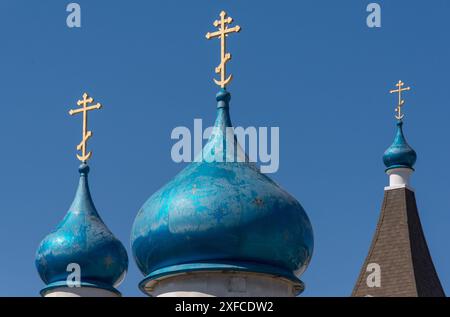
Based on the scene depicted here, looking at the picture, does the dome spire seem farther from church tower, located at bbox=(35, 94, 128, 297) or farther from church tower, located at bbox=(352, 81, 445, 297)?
church tower, located at bbox=(35, 94, 128, 297)

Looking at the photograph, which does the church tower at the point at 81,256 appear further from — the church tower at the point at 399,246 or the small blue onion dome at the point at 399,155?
the small blue onion dome at the point at 399,155

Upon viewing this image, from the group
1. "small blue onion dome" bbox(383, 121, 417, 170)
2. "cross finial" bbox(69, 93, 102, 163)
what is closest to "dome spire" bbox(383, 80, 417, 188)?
"small blue onion dome" bbox(383, 121, 417, 170)

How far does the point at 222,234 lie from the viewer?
55.5 feet

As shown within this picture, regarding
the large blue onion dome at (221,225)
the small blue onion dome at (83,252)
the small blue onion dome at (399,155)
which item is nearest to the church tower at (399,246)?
the small blue onion dome at (399,155)

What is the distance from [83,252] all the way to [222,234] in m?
3.64

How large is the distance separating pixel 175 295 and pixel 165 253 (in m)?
0.54

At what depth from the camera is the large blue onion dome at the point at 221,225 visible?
55.6 feet

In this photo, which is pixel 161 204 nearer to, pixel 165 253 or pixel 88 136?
pixel 165 253

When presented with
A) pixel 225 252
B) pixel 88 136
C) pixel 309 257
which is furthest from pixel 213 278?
pixel 88 136

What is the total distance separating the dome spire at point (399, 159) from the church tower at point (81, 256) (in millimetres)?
8086

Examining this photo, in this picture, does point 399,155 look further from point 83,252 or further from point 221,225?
point 221,225

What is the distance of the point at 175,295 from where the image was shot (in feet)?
55.4

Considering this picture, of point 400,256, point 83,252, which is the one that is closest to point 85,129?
point 83,252

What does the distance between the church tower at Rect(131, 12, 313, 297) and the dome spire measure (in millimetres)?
9981
